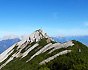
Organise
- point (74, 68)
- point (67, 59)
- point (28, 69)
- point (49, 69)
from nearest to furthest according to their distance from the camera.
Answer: point (74, 68)
point (49, 69)
point (67, 59)
point (28, 69)

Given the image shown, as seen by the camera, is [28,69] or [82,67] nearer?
[82,67]

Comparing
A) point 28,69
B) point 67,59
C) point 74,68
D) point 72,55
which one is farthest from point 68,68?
point 28,69

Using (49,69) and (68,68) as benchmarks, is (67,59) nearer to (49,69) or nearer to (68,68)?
(68,68)

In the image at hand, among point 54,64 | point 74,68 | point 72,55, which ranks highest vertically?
point 72,55

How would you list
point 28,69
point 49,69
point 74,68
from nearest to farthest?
point 74,68 → point 49,69 → point 28,69

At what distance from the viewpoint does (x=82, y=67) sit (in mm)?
31938

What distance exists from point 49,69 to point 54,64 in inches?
176

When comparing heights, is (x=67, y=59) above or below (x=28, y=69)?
above

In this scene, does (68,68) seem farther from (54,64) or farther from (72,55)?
(72,55)

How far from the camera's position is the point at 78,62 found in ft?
116

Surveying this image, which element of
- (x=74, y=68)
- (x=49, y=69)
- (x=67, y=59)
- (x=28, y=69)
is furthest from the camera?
(x=28, y=69)

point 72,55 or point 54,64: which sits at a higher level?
point 72,55

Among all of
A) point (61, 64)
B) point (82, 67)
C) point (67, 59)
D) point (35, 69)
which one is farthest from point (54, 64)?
point (82, 67)

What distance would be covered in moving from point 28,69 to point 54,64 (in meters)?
12.9
